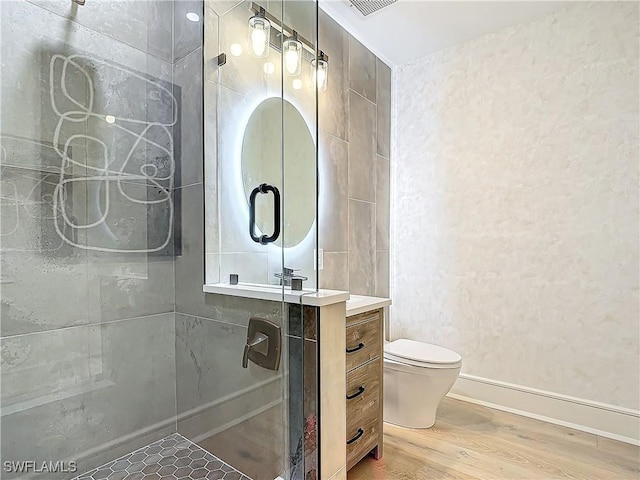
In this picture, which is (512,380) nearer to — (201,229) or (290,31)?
(201,229)

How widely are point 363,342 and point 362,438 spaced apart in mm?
440

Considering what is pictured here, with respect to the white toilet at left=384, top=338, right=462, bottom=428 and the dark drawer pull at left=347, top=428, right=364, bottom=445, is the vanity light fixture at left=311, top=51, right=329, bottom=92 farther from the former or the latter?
the dark drawer pull at left=347, top=428, right=364, bottom=445

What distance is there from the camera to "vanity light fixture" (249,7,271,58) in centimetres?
163

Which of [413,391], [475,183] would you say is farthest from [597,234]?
[413,391]

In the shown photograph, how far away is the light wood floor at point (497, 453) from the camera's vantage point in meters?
1.73

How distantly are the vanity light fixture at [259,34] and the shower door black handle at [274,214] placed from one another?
61cm

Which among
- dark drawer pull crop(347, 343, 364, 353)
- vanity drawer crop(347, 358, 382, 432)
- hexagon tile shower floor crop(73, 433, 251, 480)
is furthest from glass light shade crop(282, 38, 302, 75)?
hexagon tile shower floor crop(73, 433, 251, 480)

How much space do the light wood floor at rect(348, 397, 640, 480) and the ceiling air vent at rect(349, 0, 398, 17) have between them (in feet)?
8.29

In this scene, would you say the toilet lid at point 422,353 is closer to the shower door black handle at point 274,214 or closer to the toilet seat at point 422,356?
the toilet seat at point 422,356

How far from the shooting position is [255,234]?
5.40 ft

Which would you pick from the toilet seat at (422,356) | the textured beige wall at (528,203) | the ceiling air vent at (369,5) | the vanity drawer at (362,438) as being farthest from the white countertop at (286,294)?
the ceiling air vent at (369,5)

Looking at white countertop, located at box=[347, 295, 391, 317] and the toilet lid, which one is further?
the toilet lid

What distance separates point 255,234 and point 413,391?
1.30 meters

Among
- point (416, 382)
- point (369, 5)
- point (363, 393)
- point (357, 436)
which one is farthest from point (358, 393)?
point (369, 5)
